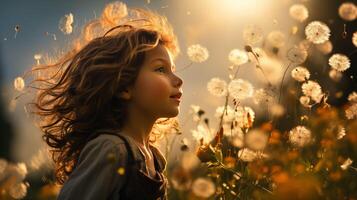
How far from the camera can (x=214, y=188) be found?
3.61 metres

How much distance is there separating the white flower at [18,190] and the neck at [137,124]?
1337 millimetres

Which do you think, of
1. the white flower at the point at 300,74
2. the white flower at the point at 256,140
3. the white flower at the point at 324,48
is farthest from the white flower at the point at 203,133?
the white flower at the point at 324,48

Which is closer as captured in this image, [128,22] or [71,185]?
[71,185]

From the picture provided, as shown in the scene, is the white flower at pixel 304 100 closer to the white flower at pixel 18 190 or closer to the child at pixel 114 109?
the child at pixel 114 109

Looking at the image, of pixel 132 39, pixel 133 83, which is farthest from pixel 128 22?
pixel 133 83

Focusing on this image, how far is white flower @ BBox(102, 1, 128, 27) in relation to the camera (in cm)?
404

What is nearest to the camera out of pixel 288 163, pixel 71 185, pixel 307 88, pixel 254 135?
pixel 71 185

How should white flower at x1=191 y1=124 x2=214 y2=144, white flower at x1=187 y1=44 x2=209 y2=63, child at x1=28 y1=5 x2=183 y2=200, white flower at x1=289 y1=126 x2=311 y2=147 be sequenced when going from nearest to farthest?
child at x1=28 y1=5 x2=183 y2=200, white flower at x1=289 y1=126 x2=311 y2=147, white flower at x1=191 y1=124 x2=214 y2=144, white flower at x1=187 y1=44 x2=209 y2=63

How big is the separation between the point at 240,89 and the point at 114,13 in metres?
0.83

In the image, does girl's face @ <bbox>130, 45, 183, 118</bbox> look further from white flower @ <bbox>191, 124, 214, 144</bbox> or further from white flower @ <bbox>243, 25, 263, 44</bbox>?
white flower @ <bbox>243, 25, 263, 44</bbox>

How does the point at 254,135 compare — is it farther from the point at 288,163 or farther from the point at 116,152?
the point at 116,152

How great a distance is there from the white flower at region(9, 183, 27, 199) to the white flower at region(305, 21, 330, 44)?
6.31 feet

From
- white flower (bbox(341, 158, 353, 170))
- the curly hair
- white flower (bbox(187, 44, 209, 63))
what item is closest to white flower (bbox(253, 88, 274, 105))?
white flower (bbox(187, 44, 209, 63))

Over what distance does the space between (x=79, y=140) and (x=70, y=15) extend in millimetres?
1267
